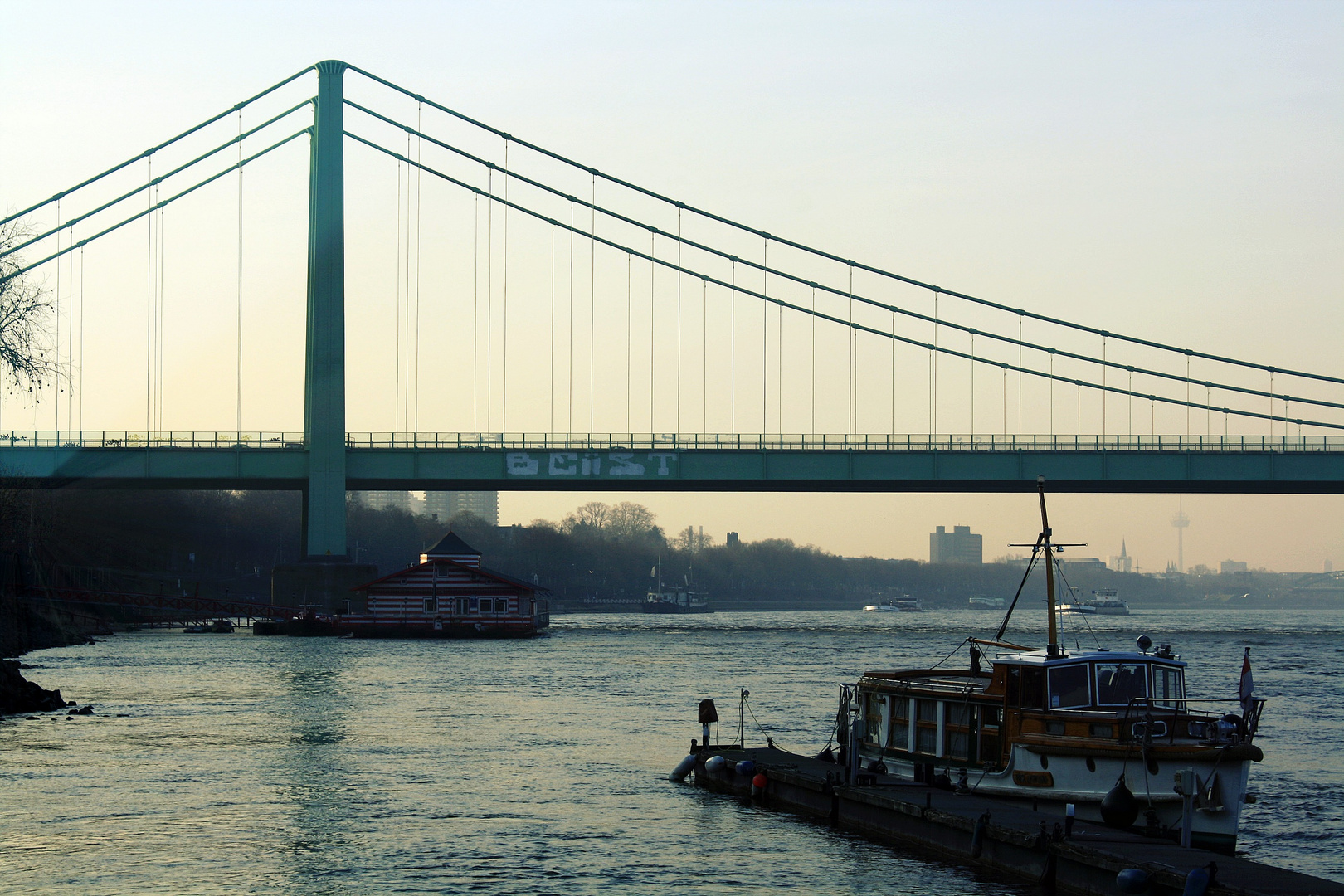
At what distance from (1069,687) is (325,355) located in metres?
72.3

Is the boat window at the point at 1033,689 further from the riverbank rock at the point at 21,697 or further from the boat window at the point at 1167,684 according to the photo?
the riverbank rock at the point at 21,697

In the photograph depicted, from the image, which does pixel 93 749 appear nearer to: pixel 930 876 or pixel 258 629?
pixel 930 876

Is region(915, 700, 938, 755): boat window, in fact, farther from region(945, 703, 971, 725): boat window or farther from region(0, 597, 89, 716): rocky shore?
region(0, 597, 89, 716): rocky shore

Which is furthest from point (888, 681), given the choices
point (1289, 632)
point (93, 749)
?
point (1289, 632)

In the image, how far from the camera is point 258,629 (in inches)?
3853

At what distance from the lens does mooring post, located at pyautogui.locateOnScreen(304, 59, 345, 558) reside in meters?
92.1

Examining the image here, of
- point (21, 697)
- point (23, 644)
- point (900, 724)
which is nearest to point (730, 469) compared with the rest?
point (23, 644)

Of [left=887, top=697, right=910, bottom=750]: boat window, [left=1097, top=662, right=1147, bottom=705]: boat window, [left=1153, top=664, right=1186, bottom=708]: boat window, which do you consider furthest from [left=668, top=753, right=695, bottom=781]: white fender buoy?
[left=1153, top=664, right=1186, bottom=708]: boat window

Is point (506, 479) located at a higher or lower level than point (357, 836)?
higher

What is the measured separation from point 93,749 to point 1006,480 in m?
69.0

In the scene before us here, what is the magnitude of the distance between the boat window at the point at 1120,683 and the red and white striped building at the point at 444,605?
73457 millimetres

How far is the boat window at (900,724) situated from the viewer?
32125mm

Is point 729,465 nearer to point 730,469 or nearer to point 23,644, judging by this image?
point 730,469

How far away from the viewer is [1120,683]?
28.1 m
